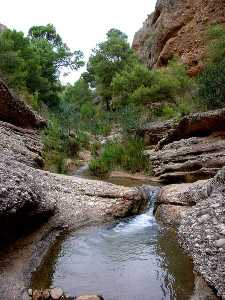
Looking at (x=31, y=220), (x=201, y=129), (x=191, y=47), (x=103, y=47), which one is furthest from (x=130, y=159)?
(x=103, y=47)

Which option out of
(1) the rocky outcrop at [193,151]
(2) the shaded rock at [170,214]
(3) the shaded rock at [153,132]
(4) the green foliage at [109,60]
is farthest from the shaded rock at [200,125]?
(4) the green foliage at [109,60]

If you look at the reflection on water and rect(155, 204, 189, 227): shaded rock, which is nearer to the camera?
the reflection on water

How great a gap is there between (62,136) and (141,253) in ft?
44.9

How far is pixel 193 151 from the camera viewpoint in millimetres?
15312

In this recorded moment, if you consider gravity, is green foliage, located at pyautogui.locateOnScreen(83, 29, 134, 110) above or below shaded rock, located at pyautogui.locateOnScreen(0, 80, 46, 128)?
above

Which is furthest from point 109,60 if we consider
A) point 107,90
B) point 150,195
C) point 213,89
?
point 150,195

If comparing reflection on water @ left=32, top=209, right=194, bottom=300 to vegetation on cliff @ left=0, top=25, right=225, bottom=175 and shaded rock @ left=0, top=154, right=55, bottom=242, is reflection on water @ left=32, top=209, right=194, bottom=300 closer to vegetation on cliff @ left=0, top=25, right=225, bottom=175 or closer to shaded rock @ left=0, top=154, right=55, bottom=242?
shaded rock @ left=0, top=154, right=55, bottom=242

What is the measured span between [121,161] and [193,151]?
3.84 m

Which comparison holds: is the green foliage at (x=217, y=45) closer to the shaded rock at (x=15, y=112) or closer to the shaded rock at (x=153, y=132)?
the shaded rock at (x=153, y=132)

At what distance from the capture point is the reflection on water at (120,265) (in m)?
6.30

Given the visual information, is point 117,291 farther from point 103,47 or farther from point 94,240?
point 103,47

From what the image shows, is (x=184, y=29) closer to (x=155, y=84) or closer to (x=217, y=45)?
(x=217, y=45)

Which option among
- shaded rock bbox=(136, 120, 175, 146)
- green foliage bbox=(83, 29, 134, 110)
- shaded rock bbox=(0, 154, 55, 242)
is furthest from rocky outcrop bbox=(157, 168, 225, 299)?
green foliage bbox=(83, 29, 134, 110)

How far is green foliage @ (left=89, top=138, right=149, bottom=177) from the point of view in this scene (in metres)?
17.7
